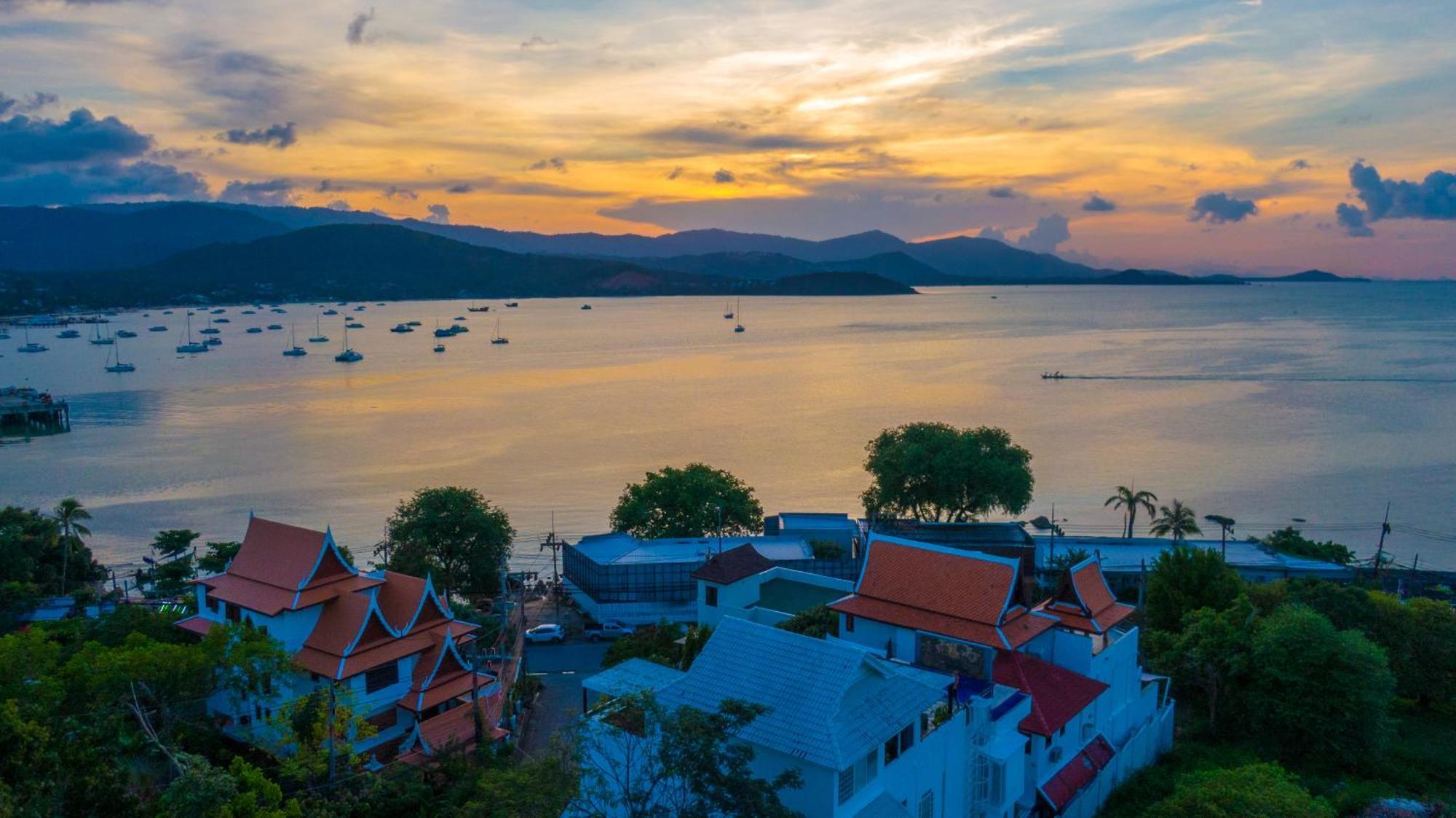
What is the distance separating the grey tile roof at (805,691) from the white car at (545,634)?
52.7 ft

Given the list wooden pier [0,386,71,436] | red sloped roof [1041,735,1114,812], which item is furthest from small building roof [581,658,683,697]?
wooden pier [0,386,71,436]

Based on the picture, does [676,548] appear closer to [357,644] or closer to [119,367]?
[357,644]

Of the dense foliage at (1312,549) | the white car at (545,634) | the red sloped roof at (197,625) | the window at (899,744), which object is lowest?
the white car at (545,634)

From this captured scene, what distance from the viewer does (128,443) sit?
247 feet

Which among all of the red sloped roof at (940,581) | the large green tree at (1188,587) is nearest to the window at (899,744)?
the red sloped roof at (940,581)

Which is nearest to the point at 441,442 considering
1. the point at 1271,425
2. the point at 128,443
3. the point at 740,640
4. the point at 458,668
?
the point at 128,443

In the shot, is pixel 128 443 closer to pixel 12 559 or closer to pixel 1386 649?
pixel 12 559

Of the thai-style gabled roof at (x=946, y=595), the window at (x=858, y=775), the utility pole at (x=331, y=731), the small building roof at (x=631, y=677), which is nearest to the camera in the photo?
the window at (x=858, y=775)

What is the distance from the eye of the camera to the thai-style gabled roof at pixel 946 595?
2127 centimetres

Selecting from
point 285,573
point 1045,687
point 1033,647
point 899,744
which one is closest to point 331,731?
point 285,573

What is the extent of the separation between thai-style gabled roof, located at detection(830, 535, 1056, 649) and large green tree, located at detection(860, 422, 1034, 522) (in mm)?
21366

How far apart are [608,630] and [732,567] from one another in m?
5.98

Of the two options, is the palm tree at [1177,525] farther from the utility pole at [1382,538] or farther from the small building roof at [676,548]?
the small building roof at [676,548]

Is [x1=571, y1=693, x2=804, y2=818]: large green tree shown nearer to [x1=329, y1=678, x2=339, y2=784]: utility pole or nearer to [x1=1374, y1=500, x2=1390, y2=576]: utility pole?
[x1=329, y1=678, x2=339, y2=784]: utility pole
